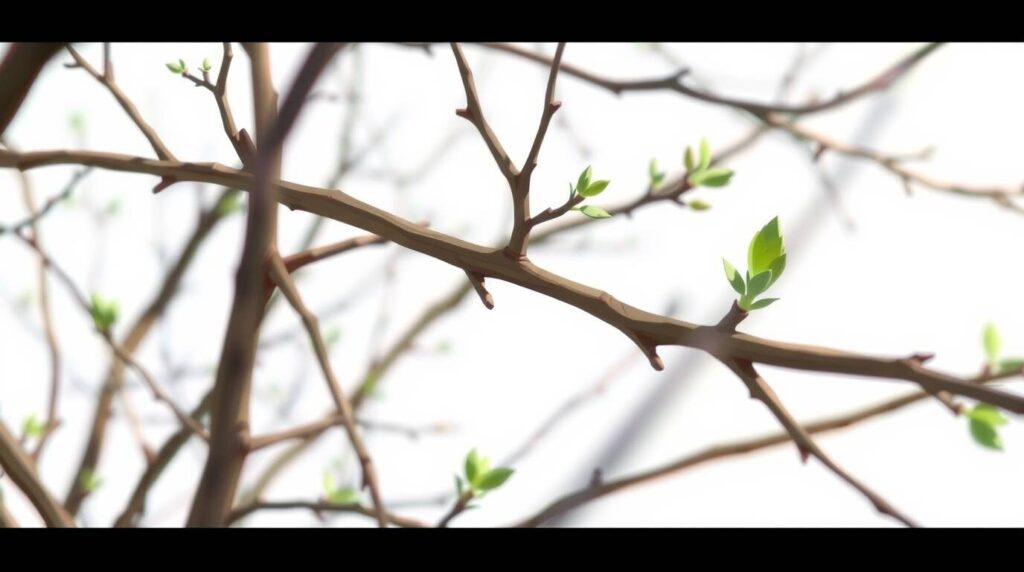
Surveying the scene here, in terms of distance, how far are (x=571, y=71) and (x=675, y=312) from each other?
0.57 feet

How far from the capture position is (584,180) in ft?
1.01

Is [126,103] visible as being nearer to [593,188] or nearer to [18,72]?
[18,72]

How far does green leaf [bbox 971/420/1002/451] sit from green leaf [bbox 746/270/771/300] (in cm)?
11

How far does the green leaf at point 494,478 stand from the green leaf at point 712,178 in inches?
7.3

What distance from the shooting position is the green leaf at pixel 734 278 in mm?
266

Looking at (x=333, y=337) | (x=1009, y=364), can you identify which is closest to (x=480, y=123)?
(x=1009, y=364)

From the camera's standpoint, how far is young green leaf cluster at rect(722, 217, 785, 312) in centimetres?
26

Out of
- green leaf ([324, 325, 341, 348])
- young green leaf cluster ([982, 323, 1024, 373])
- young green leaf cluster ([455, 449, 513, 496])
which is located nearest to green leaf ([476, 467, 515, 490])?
young green leaf cluster ([455, 449, 513, 496])

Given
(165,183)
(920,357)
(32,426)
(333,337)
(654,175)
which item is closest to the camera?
(920,357)

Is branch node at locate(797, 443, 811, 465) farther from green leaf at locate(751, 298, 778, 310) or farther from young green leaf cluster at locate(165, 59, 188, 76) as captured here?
young green leaf cluster at locate(165, 59, 188, 76)

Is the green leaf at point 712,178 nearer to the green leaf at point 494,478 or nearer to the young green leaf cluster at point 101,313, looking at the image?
the green leaf at point 494,478

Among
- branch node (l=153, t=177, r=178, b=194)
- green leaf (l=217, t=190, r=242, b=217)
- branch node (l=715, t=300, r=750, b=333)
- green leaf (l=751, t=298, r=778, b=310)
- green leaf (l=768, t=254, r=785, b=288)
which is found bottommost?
branch node (l=715, t=300, r=750, b=333)

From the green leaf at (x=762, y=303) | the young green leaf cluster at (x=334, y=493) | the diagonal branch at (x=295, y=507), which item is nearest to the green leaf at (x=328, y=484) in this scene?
the young green leaf cluster at (x=334, y=493)
